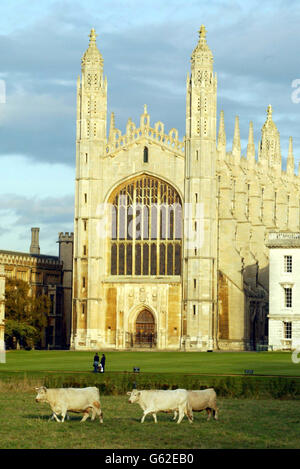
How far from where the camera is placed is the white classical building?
87000mm

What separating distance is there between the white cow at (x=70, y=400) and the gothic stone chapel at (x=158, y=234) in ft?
184

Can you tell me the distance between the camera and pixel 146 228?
9312 cm

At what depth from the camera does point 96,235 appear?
3669 inches

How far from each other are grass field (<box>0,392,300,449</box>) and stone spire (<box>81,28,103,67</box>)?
6064 centimetres

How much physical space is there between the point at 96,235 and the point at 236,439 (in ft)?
211

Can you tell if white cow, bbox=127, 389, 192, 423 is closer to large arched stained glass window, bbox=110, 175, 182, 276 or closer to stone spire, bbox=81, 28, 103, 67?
large arched stained glass window, bbox=110, 175, 182, 276

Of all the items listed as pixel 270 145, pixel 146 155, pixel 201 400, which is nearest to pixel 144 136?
pixel 146 155

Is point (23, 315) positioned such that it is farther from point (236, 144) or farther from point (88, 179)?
point (236, 144)

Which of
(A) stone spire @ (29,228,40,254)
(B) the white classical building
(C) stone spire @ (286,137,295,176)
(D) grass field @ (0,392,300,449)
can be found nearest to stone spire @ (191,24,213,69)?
(B) the white classical building

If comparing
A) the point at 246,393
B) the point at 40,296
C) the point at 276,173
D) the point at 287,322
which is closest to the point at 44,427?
the point at 246,393

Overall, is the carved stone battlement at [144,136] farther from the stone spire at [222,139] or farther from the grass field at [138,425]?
the grass field at [138,425]

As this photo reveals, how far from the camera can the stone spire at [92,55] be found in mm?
95625

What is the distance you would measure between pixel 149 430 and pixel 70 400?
119 inches

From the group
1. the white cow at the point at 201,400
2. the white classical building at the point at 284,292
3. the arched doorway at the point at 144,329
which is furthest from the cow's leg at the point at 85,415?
the arched doorway at the point at 144,329
